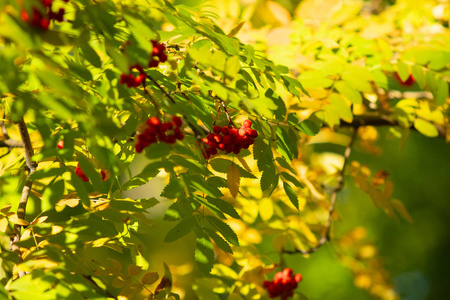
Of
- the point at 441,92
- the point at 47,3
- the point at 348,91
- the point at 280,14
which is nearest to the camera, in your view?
the point at 47,3

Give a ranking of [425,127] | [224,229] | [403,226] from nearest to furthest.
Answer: [224,229] → [425,127] → [403,226]

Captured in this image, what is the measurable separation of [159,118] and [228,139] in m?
0.32

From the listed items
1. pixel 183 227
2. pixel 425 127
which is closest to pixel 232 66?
pixel 183 227

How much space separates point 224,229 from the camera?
5.40 ft

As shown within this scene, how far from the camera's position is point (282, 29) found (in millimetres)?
2701

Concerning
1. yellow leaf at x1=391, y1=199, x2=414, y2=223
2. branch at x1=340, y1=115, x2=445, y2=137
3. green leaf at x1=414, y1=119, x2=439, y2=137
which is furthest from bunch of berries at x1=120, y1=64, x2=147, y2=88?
yellow leaf at x1=391, y1=199, x2=414, y2=223

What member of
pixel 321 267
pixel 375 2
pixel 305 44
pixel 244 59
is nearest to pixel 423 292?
pixel 321 267

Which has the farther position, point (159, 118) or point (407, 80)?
point (407, 80)

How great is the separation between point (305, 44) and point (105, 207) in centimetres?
157

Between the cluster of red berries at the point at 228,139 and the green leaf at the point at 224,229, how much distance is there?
26cm

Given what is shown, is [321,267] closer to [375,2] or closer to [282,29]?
[375,2]

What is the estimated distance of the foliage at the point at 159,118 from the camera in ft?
4.12

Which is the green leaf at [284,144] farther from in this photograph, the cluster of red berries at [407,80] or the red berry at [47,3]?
the cluster of red berries at [407,80]

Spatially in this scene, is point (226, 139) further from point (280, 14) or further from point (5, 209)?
point (280, 14)
